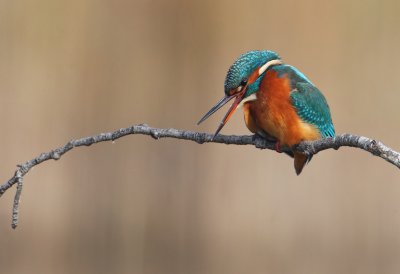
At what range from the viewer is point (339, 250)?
2893 millimetres

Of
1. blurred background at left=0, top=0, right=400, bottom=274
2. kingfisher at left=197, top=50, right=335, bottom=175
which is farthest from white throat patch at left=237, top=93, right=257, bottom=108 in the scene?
blurred background at left=0, top=0, right=400, bottom=274

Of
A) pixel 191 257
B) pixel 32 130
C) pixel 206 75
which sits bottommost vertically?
pixel 191 257

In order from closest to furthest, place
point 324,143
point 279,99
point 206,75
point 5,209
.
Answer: point 324,143, point 279,99, point 5,209, point 206,75

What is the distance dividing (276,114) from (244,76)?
3.4 inches

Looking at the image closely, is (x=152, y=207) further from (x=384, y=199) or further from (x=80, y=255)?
(x=384, y=199)

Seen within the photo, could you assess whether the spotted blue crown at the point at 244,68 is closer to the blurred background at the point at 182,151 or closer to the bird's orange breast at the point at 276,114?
the bird's orange breast at the point at 276,114

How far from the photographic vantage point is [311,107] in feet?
4.83

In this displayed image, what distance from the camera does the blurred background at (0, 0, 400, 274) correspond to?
279 centimetres

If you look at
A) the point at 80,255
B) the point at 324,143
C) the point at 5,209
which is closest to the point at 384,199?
the point at 80,255

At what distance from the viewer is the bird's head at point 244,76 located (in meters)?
1.37

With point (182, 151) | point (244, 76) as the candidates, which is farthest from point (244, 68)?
point (182, 151)

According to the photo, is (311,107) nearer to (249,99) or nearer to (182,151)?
(249,99)

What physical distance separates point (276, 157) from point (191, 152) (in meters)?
0.28

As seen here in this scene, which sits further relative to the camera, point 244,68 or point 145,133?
point 244,68
